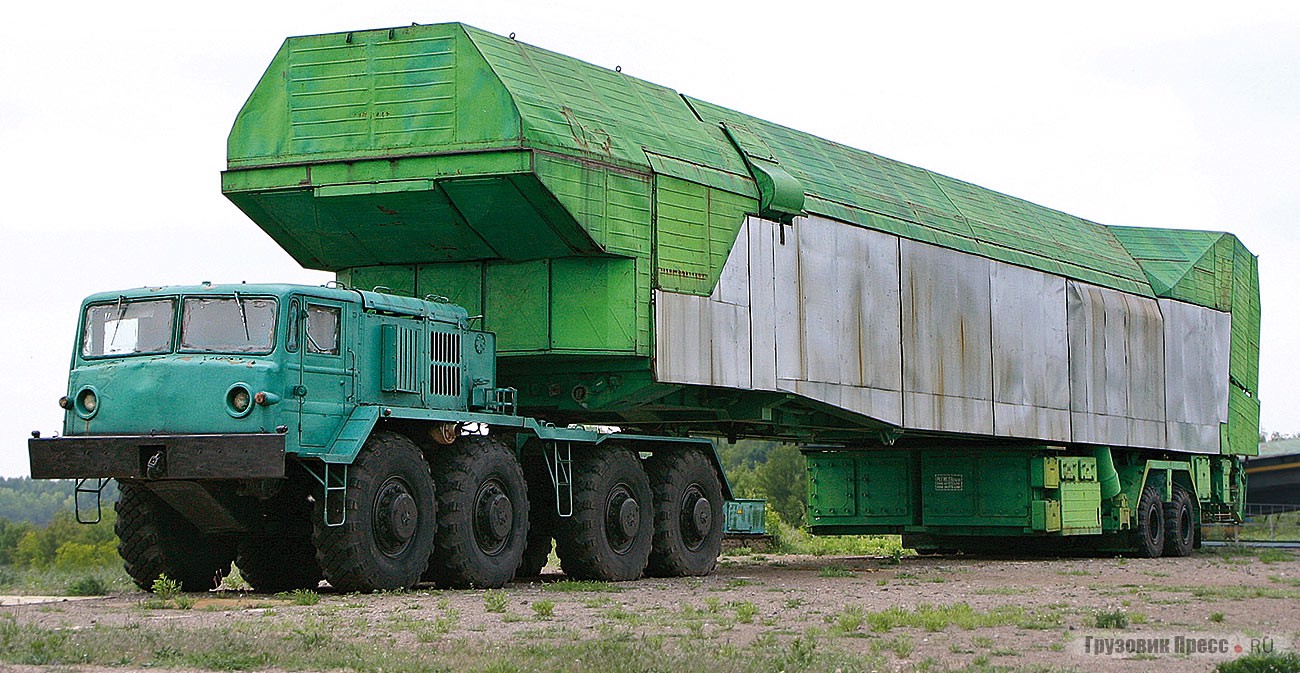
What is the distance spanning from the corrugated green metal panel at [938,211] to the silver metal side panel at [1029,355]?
16.7 inches

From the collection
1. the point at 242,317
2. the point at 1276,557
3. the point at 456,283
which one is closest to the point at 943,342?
the point at 1276,557

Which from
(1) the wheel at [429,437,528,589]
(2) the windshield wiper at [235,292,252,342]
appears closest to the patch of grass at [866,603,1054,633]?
(1) the wheel at [429,437,528,589]

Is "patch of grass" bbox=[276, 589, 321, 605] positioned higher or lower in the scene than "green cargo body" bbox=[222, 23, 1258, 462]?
lower

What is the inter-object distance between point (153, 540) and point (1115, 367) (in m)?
18.4

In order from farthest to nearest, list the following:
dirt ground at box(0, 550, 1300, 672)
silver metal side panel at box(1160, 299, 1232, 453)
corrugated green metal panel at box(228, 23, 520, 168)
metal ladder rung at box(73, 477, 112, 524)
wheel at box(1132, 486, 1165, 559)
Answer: silver metal side panel at box(1160, 299, 1232, 453), wheel at box(1132, 486, 1165, 559), corrugated green metal panel at box(228, 23, 520, 168), metal ladder rung at box(73, 477, 112, 524), dirt ground at box(0, 550, 1300, 672)

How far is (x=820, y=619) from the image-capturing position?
13094 millimetres

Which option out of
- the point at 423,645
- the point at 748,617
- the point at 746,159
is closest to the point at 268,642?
the point at 423,645

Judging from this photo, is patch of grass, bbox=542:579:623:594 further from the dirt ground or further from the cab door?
the cab door

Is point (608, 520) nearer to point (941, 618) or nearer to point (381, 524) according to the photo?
point (381, 524)

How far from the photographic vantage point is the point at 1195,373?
31.6 m

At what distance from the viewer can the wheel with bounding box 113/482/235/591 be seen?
16078 mm

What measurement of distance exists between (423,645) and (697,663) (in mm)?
2138

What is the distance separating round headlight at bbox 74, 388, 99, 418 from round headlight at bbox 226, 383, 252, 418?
1.36 m

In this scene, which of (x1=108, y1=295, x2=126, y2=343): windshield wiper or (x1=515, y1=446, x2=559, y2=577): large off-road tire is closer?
(x1=108, y1=295, x2=126, y2=343): windshield wiper
